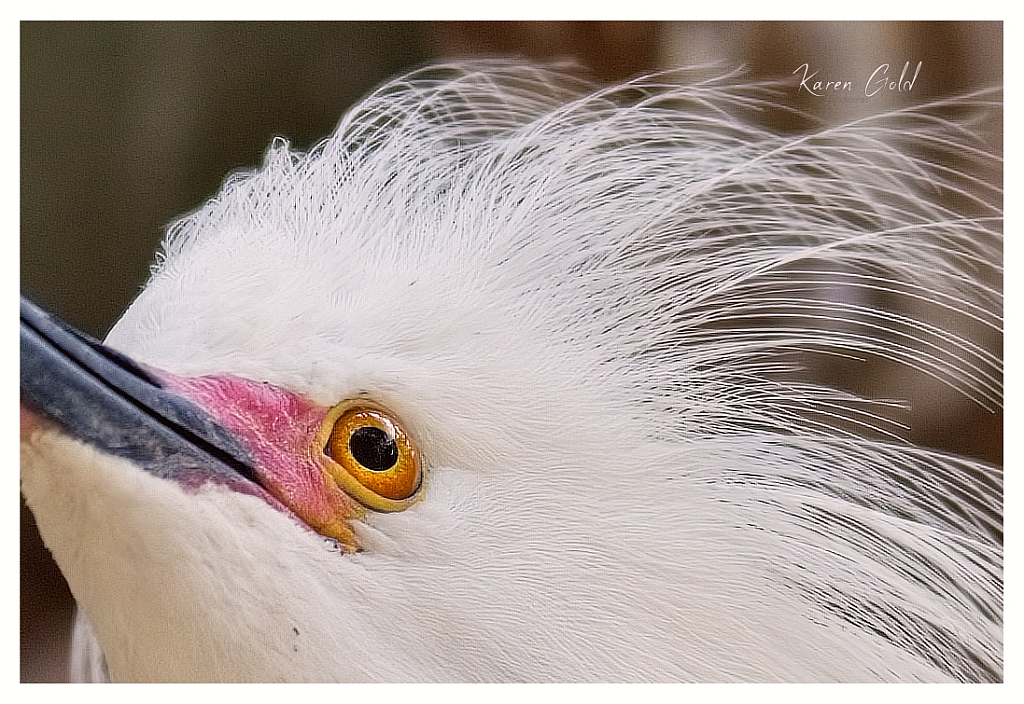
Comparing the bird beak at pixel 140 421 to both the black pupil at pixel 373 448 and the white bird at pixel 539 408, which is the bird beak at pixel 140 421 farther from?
the black pupil at pixel 373 448

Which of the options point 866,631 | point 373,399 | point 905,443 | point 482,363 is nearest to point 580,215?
point 482,363

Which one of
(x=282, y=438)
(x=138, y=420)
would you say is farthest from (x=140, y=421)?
(x=282, y=438)

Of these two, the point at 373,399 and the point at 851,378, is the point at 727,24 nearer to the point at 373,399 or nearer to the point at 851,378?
the point at 851,378

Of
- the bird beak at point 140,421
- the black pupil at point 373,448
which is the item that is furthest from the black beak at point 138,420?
the black pupil at point 373,448

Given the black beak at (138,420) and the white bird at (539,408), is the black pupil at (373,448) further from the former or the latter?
the black beak at (138,420)
